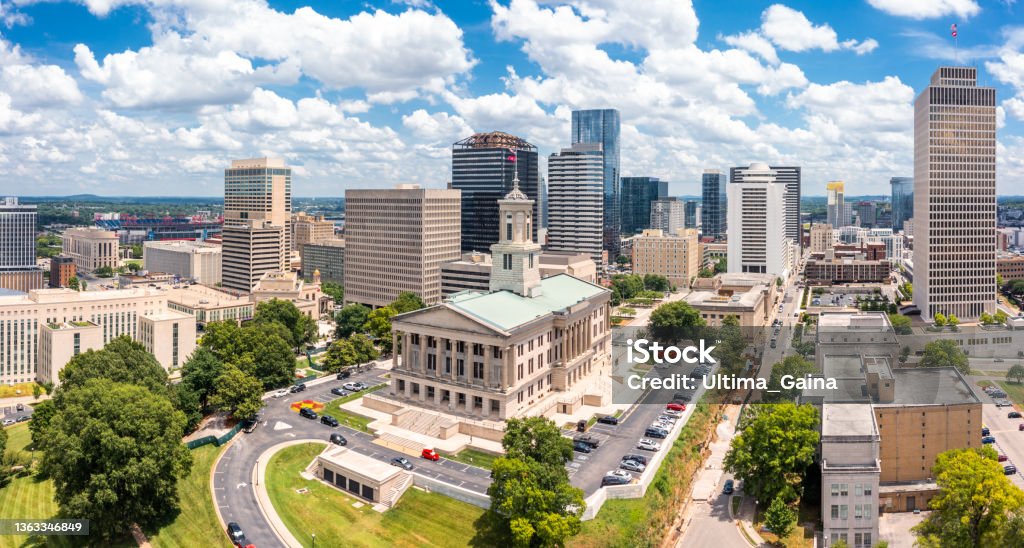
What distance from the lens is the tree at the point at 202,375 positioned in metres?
111

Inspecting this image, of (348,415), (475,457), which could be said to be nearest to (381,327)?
(348,415)

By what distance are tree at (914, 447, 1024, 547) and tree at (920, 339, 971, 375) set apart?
51801 millimetres

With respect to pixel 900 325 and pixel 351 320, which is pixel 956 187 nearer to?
pixel 900 325

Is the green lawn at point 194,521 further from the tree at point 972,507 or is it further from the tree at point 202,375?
the tree at point 972,507

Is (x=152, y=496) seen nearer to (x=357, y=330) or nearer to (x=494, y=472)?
(x=494, y=472)

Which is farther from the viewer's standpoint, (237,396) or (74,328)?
(74,328)

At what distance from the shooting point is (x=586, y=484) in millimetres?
87812

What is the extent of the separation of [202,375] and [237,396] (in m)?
9.24

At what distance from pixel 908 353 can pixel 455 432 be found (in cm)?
9337

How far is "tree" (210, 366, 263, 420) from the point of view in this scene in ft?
346

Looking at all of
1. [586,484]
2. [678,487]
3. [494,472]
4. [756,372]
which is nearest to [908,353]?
[756,372]

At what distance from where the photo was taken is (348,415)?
112 meters

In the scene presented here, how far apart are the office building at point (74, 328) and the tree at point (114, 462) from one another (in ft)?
A: 212

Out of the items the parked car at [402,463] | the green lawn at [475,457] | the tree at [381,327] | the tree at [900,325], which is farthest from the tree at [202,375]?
the tree at [900,325]
